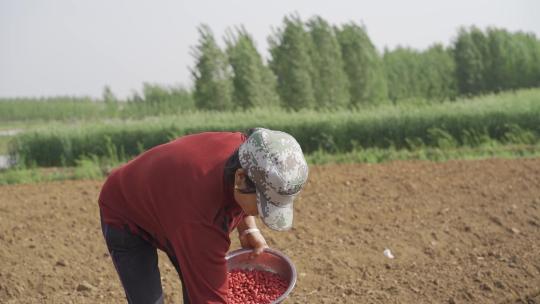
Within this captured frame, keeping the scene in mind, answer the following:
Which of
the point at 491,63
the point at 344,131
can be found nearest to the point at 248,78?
the point at 344,131

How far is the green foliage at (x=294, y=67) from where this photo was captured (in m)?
13.9

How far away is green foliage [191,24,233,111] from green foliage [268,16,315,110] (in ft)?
4.15

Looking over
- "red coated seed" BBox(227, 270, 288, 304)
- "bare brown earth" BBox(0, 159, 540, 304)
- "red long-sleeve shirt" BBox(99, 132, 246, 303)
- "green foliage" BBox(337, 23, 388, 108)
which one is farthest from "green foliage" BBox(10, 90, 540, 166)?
"red long-sleeve shirt" BBox(99, 132, 246, 303)

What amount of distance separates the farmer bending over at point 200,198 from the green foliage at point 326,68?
11.7 meters

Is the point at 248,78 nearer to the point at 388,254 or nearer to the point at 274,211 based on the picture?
the point at 388,254

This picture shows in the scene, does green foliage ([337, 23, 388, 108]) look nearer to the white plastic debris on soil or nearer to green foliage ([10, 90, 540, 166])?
green foliage ([10, 90, 540, 166])

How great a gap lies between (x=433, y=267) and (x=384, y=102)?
10.4m

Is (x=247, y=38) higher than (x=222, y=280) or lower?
higher

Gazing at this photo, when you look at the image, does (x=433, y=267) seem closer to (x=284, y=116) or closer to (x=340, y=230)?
(x=340, y=230)

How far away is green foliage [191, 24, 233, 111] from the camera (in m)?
13.2

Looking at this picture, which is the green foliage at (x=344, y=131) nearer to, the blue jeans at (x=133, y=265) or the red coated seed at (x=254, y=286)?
the red coated seed at (x=254, y=286)

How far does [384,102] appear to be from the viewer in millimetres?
14953

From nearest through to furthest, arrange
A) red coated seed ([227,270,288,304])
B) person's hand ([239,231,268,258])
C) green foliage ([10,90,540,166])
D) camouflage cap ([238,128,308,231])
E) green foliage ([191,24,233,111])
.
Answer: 1. camouflage cap ([238,128,308,231])
2. red coated seed ([227,270,288,304])
3. person's hand ([239,231,268,258])
4. green foliage ([10,90,540,166])
5. green foliage ([191,24,233,111])

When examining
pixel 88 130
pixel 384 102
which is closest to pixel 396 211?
pixel 88 130
